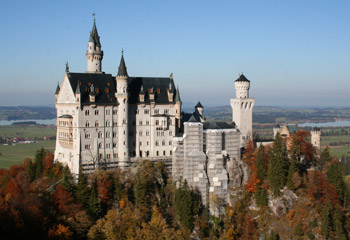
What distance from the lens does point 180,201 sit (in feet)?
239

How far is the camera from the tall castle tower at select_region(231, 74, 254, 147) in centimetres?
8562

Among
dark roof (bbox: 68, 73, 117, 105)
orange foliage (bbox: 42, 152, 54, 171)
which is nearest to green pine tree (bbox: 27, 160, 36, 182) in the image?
orange foliage (bbox: 42, 152, 54, 171)

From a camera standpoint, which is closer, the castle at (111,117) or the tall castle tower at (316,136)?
the castle at (111,117)

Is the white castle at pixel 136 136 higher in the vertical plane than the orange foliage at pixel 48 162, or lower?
higher

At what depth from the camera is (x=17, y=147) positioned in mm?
187500

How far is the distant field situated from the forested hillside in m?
63.6

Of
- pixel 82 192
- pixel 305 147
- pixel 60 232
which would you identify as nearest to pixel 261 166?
pixel 305 147

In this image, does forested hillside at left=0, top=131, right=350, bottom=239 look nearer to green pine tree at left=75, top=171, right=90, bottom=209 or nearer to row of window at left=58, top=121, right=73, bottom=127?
green pine tree at left=75, top=171, right=90, bottom=209

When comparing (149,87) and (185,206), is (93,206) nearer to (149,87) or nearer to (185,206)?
(185,206)

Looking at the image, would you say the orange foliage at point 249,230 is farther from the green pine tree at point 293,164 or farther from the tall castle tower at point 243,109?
the tall castle tower at point 243,109

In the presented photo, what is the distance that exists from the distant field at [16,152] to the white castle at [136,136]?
62679 mm

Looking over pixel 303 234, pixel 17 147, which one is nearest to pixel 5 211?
pixel 303 234

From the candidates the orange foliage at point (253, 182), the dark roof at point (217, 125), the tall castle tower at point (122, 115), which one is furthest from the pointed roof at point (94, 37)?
the orange foliage at point (253, 182)

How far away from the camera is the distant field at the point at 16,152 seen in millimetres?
142375
